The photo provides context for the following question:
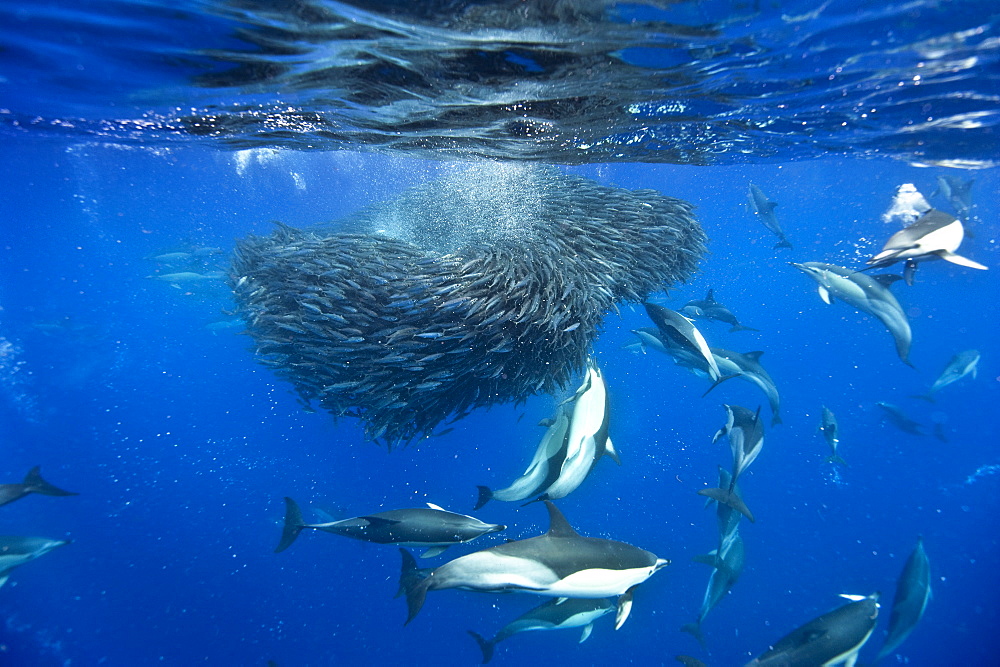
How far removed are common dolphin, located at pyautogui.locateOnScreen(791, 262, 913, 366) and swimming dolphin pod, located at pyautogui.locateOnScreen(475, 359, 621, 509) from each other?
413 centimetres

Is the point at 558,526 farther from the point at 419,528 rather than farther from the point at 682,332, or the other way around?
the point at 682,332

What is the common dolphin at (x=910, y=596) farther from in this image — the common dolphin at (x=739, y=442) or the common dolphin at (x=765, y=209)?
the common dolphin at (x=765, y=209)

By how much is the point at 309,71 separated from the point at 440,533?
7.61m

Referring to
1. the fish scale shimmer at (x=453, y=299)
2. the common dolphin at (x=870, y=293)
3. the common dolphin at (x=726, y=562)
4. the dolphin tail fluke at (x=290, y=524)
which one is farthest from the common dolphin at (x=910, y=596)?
the dolphin tail fluke at (x=290, y=524)

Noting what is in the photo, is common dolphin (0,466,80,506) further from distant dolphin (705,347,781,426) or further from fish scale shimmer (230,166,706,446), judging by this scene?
distant dolphin (705,347,781,426)

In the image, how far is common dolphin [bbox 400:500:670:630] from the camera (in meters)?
4.29

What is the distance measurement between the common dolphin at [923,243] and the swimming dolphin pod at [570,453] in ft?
11.7

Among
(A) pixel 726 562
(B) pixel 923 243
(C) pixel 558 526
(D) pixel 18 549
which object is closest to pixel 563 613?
(C) pixel 558 526

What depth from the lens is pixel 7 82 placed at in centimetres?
834

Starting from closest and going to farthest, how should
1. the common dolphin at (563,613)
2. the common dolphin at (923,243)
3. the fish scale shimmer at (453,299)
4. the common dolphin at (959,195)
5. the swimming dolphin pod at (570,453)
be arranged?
the common dolphin at (923,243)
the swimming dolphin pod at (570,453)
the common dolphin at (563,613)
the fish scale shimmer at (453,299)
the common dolphin at (959,195)

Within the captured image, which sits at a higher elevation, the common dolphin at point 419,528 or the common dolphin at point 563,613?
the common dolphin at point 419,528

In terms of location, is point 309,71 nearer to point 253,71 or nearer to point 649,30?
point 253,71

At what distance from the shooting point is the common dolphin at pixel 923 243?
5.02 m

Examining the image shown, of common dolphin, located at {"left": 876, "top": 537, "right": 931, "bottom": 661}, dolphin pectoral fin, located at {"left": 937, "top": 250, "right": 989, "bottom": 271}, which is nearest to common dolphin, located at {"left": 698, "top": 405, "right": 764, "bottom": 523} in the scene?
dolphin pectoral fin, located at {"left": 937, "top": 250, "right": 989, "bottom": 271}
